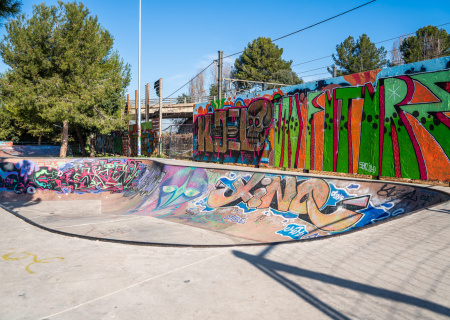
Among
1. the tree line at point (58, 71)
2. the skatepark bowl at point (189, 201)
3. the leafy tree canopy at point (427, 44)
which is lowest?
the skatepark bowl at point (189, 201)

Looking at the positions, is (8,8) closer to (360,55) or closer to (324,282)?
(324,282)

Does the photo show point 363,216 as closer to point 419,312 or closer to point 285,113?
point 419,312

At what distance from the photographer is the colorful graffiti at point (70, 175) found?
567 inches

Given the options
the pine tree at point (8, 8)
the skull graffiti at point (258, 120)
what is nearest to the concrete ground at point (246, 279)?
the pine tree at point (8, 8)

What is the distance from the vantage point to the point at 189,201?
1150cm

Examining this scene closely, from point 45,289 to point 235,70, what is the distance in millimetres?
52961

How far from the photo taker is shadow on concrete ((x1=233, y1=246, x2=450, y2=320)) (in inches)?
120

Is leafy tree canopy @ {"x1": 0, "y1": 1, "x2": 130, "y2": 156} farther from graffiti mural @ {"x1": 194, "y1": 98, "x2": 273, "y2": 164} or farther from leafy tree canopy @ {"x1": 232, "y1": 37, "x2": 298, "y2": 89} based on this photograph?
leafy tree canopy @ {"x1": 232, "y1": 37, "x2": 298, "y2": 89}

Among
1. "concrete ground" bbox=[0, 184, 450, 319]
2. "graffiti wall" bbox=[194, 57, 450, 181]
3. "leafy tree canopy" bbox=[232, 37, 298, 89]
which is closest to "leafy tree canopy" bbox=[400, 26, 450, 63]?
"leafy tree canopy" bbox=[232, 37, 298, 89]

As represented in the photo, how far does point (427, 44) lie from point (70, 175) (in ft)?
129

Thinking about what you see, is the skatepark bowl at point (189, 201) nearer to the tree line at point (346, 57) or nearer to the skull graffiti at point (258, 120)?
the skull graffiti at point (258, 120)

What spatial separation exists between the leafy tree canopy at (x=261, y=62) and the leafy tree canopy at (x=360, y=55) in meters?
8.40

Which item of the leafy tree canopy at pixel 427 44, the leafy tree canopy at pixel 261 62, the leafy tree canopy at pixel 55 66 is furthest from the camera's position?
the leafy tree canopy at pixel 261 62

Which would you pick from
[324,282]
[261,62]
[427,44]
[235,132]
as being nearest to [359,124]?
[235,132]
